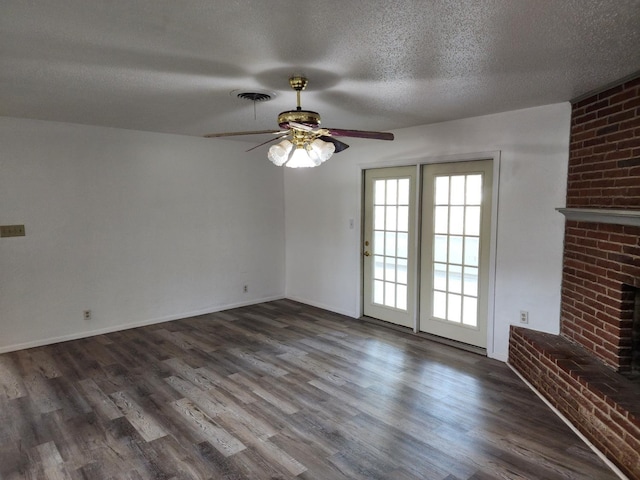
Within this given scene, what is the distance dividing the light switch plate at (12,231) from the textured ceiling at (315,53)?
1181mm

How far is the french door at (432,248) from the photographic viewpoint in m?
4.09

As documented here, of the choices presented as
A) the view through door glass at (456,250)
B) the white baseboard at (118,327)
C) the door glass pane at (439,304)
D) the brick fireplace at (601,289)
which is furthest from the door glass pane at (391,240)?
the white baseboard at (118,327)

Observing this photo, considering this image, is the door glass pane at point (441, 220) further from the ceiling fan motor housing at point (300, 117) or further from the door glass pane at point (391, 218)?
the ceiling fan motor housing at point (300, 117)

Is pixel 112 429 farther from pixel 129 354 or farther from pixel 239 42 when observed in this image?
pixel 239 42

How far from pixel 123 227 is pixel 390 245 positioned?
10.4ft

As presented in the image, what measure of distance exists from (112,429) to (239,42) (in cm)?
258

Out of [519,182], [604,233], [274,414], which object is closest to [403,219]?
[519,182]

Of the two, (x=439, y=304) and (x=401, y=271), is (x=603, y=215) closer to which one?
(x=439, y=304)

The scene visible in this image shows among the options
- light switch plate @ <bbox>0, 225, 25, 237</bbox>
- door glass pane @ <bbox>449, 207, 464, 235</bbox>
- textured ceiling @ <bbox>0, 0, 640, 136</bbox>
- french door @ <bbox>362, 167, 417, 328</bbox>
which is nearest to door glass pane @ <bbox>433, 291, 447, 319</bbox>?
french door @ <bbox>362, 167, 417, 328</bbox>

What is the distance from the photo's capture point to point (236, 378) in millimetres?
3521

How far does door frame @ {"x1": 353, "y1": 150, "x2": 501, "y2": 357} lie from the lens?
3846 millimetres

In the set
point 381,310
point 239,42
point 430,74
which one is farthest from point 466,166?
point 239,42

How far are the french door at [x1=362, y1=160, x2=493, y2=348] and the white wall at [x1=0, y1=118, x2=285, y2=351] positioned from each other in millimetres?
1840

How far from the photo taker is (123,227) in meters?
4.75
